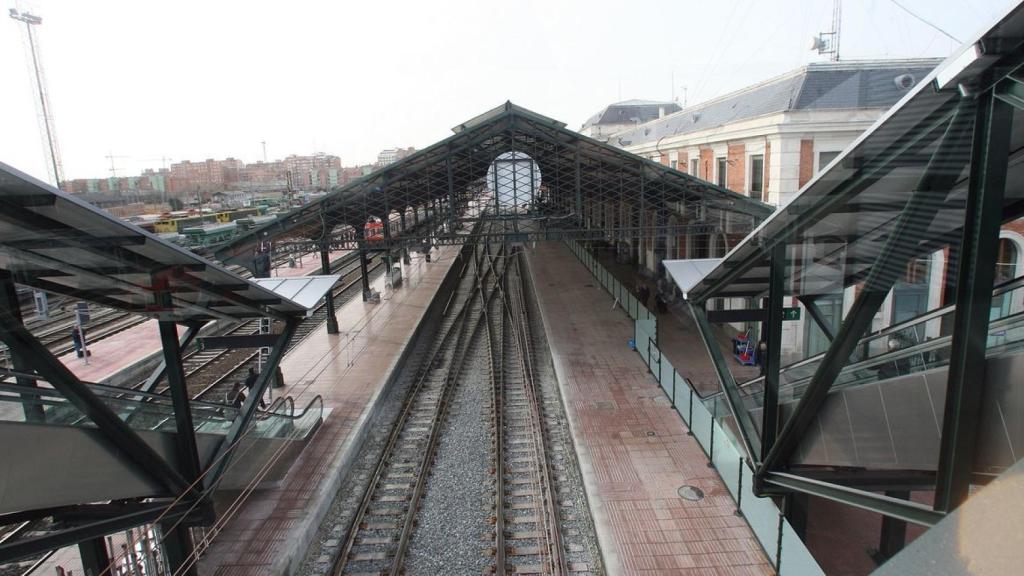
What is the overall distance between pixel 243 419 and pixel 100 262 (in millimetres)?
3365

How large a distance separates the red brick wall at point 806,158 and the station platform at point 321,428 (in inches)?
451

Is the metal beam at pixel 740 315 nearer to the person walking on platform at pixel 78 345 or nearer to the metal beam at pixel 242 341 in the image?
the metal beam at pixel 242 341

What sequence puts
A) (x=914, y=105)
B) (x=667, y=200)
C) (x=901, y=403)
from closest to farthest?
(x=914, y=105) < (x=901, y=403) < (x=667, y=200)

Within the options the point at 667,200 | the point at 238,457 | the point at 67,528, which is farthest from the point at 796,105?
the point at 67,528

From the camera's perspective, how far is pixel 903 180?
4141 mm

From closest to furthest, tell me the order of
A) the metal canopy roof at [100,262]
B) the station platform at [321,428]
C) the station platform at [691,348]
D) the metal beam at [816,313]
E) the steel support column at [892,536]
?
the metal canopy roof at [100,262], the steel support column at [892,536], the station platform at [321,428], the metal beam at [816,313], the station platform at [691,348]

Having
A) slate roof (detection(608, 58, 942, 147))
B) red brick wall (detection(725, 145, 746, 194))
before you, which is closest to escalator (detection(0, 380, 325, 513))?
slate roof (detection(608, 58, 942, 147))

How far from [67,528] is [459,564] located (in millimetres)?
4329

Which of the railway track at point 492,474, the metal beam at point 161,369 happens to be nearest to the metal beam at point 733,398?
the railway track at point 492,474

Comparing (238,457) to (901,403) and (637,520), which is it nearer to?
(637,520)

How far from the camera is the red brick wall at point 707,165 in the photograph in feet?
63.5

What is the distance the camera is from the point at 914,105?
3.44m

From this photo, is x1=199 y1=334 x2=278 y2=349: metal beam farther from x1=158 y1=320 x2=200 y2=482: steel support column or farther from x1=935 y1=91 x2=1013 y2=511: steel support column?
x1=935 y1=91 x2=1013 y2=511: steel support column

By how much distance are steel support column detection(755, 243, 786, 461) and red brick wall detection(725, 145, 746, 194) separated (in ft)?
36.4
